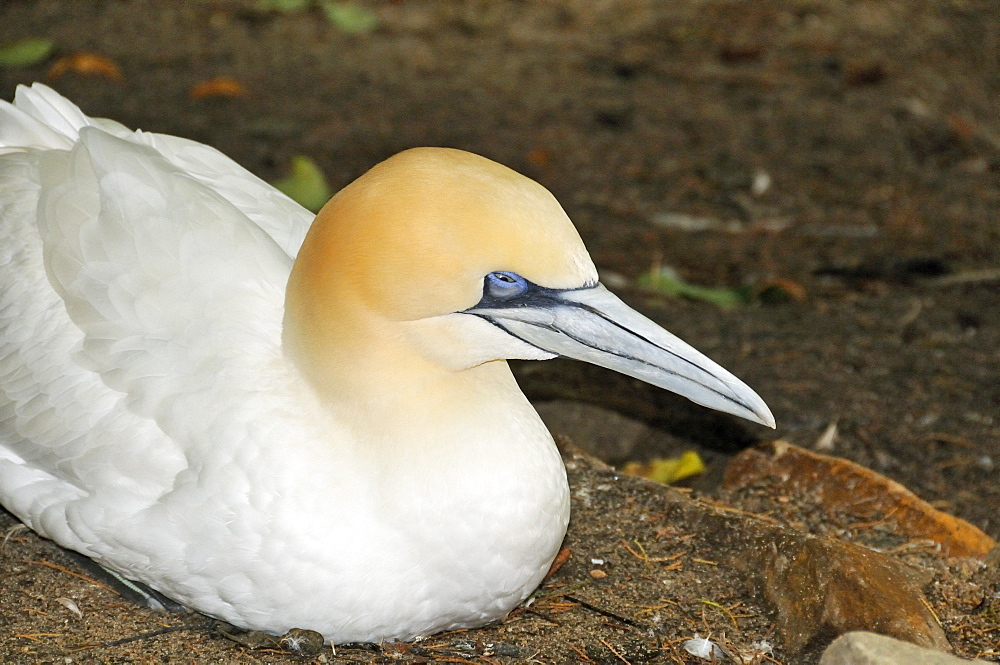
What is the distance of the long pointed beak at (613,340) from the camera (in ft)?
8.75

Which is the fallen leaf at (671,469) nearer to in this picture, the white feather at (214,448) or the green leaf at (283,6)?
the white feather at (214,448)

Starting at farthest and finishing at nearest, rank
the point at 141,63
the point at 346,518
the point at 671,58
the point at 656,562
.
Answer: the point at 671,58, the point at 141,63, the point at 656,562, the point at 346,518

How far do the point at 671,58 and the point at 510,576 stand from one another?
629 centimetres

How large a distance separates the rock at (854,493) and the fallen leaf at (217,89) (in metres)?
4.75

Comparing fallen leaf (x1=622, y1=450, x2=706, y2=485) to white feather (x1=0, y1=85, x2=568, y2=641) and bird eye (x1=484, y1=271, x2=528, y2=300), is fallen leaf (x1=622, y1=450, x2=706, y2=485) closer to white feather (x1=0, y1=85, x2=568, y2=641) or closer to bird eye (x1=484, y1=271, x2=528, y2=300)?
white feather (x1=0, y1=85, x2=568, y2=641)

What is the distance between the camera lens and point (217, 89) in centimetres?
752

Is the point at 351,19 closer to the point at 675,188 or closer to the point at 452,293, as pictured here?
the point at 675,188

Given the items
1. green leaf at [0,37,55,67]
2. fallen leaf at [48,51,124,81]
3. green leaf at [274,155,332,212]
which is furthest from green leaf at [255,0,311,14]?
green leaf at [274,155,332,212]

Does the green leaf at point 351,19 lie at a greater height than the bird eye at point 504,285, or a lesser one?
lesser

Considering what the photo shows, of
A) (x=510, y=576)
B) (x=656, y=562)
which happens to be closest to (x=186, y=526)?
(x=510, y=576)

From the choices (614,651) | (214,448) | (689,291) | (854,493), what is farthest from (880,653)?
(689,291)

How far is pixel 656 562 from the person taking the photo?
11.6ft

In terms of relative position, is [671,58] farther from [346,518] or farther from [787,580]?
[346,518]

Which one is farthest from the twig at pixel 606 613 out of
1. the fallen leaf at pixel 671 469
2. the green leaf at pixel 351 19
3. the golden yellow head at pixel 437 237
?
the green leaf at pixel 351 19
